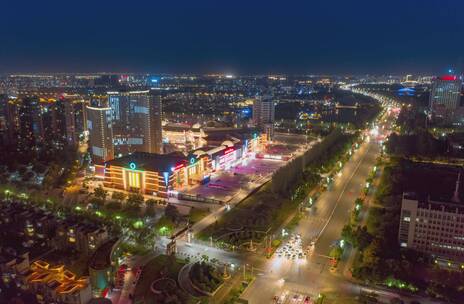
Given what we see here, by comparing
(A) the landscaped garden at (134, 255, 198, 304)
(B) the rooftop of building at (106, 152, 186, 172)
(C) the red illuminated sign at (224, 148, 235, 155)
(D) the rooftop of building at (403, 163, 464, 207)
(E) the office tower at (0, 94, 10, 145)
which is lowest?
(A) the landscaped garden at (134, 255, 198, 304)

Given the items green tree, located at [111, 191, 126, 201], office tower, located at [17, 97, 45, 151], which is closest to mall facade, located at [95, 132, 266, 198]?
green tree, located at [111, 191, 126, 201]

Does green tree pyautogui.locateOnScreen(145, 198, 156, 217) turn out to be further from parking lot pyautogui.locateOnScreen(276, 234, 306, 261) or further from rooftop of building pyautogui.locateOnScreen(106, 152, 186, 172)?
parking lot pyautogui.locateOnScreen(276, 234, 306, 261)

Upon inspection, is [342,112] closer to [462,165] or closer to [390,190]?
[462,165]

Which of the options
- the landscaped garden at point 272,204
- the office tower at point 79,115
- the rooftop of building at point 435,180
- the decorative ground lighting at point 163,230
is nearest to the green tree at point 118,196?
the decorative ground lighting at point 163,230

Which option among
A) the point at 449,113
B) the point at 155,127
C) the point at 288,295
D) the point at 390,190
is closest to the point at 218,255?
the point at 288,295

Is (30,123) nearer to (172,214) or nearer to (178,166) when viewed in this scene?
(178,166)

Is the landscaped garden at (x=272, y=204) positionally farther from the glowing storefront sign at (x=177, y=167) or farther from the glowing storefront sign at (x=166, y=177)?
the glowing storefront sign at (x=177, y=167)

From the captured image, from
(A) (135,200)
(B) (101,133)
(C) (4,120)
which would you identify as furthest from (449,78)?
(C) (4,120)
